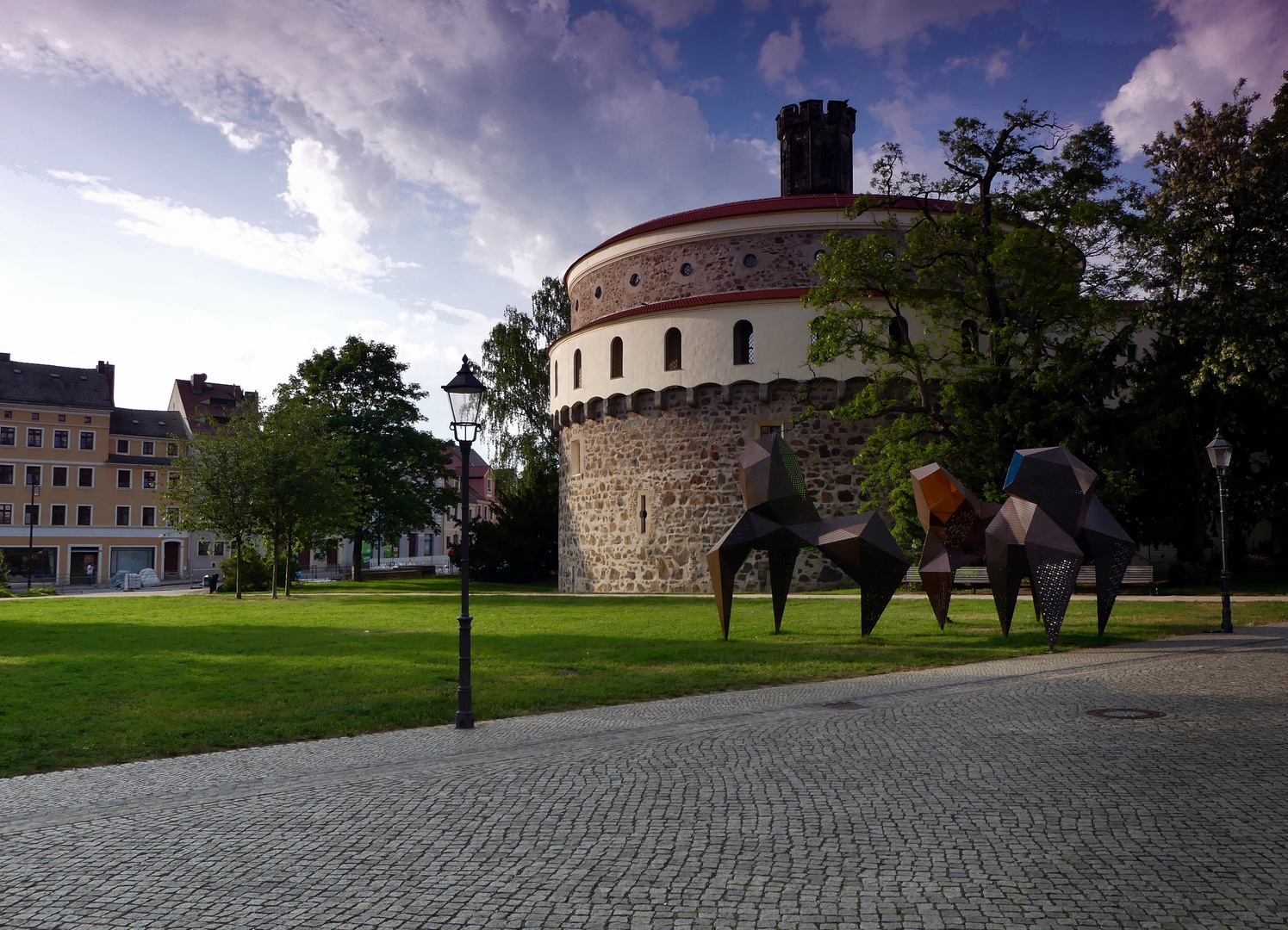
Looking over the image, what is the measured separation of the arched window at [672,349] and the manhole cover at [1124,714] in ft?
76.0

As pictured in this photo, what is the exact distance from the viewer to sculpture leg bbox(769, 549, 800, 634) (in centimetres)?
1634

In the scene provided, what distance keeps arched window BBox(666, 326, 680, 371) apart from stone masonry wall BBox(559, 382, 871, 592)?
3.00 ft

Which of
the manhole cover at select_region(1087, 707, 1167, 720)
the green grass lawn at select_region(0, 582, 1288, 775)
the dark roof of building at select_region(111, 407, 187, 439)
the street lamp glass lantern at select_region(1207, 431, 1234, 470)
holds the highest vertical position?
the dark roof of building at select_region(111, 407, 187, 439)

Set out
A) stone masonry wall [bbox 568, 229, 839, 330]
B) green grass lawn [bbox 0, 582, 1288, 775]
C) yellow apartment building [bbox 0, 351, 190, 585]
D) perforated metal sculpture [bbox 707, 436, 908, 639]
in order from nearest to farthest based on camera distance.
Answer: green grass lawn [bbox 0, 582, 1288, 775] → perforated metal sculpture [bbox 707, 436, 908, 639] → stone masonry wall [bbox 568, 229, 839, 330] → yellow apartment building [bbox 0, 351, 190, 585]

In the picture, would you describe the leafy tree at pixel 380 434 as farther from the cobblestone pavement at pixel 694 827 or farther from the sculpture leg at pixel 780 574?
the cobblestone pavement at pixel 694 827

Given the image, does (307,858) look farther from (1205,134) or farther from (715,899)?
(1205,134)

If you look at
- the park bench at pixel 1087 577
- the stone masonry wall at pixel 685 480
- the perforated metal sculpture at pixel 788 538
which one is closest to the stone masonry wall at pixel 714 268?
the stone masonry wall at pixel 685 480

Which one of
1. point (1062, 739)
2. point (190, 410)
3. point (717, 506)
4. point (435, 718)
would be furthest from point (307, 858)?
point (190, 410)

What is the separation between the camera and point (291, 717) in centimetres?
930

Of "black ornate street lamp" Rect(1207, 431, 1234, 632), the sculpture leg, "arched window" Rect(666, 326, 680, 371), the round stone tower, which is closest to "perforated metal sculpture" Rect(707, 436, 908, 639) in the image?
the sculpture leg

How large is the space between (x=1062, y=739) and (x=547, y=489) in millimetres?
36812

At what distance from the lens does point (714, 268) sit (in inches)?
1265

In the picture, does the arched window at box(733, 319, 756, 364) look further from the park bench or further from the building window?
the park bench

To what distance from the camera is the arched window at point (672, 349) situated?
31.3 metres
